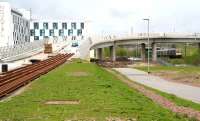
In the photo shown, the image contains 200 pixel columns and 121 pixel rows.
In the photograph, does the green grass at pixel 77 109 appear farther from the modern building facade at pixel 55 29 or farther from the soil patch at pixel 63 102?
the modern building facade at pixel 55 29

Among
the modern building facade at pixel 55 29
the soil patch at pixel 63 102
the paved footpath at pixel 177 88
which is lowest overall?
the paved footpath at pixel 177 88

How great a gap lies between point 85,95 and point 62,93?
53.3 inches

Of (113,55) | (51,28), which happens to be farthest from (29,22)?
(113,55)

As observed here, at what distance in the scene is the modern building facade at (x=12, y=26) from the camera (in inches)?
5256

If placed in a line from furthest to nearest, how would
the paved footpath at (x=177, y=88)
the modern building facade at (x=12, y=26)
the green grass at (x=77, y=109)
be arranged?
1. the modern building facade at (x=12, y=26)
2. the paved footpath at (x=177, y=88)
3. the green grass at (x=77, y=109)

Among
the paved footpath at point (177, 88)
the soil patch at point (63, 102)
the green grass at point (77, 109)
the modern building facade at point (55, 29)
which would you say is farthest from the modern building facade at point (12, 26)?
the soil patch at point (63, 102)

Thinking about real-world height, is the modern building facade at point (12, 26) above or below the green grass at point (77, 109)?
above

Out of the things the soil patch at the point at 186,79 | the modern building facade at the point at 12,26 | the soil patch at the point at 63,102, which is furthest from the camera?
the modern building facade at the point at 12,26

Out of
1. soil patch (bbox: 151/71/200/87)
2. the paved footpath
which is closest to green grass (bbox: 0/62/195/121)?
Answer: the paved footpath

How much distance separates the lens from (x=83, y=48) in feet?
317

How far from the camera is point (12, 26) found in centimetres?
14062

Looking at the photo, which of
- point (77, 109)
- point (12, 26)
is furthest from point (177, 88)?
point (12, 26)

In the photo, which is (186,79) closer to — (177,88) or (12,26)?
(177,88)

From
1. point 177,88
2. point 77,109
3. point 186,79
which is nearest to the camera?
point 77,109
